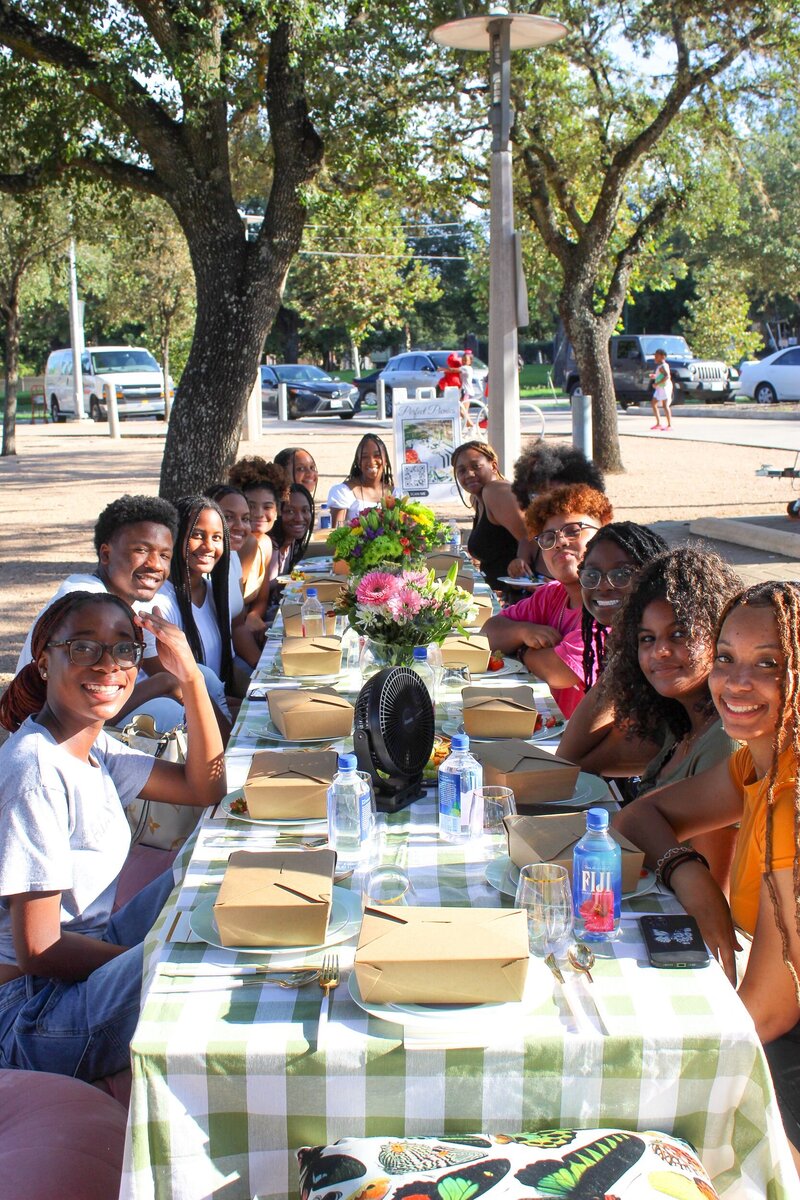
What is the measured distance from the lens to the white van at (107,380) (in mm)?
29109

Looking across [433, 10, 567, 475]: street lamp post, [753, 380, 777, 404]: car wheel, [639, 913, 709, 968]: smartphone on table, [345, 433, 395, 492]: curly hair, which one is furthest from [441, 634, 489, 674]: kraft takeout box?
[753, 380, 777, 404]: car wheel

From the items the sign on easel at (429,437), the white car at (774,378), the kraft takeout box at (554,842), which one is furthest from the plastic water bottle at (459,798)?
the white car at (774,378)

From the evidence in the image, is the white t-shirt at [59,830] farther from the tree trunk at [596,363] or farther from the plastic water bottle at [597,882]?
the tree trunk at [596,363]

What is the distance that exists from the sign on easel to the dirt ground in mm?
1353

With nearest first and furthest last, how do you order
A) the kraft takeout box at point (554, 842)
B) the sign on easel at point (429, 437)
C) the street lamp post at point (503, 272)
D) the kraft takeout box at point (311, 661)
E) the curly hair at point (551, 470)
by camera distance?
1. the kraft takeout box at point (554, 842)
2. the kraft takeout box at point (311, 661)
3. the curly hair at point (551, 470)
4. the street lamp post at point (503, 272)
5. the sign on easel at point (429, 437)

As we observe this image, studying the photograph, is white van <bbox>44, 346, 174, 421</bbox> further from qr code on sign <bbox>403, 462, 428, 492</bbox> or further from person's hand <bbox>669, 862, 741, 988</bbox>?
person's hand <bbox>669, 862, 741, 988</bbox>

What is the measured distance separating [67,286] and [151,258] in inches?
261

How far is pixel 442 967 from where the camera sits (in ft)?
5.85

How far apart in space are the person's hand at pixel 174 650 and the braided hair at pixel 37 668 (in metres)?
0.36

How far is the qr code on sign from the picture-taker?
1109cm

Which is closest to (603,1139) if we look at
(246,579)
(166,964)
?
(166,964)

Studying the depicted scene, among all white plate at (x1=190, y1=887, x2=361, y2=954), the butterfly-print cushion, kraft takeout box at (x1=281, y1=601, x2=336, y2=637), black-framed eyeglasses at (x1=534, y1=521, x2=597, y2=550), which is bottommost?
the butterfly-print cushion

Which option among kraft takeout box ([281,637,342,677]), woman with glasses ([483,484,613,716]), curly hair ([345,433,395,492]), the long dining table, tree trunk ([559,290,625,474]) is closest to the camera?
the long dining table

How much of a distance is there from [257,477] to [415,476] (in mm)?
4929
